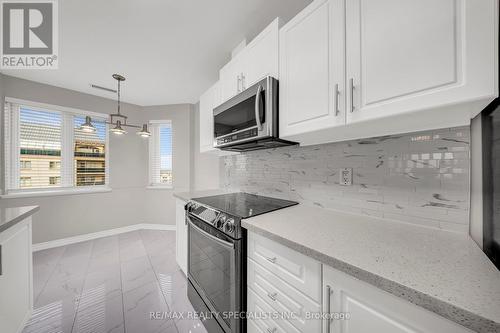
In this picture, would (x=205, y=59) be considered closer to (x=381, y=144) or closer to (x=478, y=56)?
(x=381, y=144)

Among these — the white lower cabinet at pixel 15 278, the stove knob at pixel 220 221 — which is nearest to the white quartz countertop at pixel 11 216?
the white lower cabinet at pixel 15 278

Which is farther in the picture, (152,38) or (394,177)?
(152,38)

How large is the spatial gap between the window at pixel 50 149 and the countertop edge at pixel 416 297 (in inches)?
150

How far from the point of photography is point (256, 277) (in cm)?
101

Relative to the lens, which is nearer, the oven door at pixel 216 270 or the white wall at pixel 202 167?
the oven door at pixel 216 270

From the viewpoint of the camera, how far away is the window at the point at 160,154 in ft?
12.6

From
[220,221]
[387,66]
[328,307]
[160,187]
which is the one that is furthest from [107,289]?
[387,66]

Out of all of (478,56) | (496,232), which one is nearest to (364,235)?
(496,232)

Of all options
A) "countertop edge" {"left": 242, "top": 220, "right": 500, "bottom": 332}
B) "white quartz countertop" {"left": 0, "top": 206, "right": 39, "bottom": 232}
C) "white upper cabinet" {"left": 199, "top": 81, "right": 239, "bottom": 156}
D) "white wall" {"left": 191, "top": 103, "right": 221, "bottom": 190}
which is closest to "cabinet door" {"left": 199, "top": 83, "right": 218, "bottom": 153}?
"white upper cabinet" {"left": 199, "top": 81, "right": 239, "bottom": 156}

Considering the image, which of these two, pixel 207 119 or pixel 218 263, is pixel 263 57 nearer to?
pixel 207 119

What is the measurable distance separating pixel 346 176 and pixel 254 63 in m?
1.13

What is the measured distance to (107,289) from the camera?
188 centimetres

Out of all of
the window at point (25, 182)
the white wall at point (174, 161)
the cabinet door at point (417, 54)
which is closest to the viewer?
the cabinet door at point (417, 54)

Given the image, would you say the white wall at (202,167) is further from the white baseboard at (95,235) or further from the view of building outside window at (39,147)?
the view of building outside window at (39,147)
